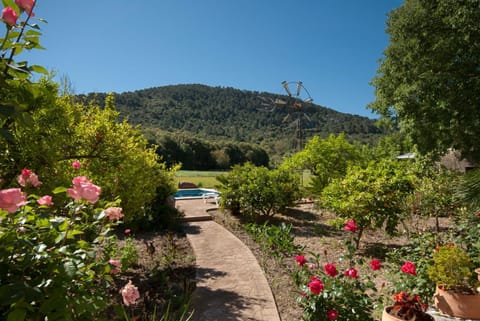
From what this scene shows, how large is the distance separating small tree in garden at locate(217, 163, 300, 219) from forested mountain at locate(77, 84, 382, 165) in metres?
48.5

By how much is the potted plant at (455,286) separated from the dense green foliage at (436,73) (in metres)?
7.83

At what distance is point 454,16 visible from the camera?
894 centimetres

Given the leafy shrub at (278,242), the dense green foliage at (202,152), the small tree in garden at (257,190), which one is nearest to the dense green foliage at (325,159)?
the small tree in garden at (257,190)

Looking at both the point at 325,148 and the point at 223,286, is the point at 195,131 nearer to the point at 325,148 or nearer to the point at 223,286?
the point at 325,148

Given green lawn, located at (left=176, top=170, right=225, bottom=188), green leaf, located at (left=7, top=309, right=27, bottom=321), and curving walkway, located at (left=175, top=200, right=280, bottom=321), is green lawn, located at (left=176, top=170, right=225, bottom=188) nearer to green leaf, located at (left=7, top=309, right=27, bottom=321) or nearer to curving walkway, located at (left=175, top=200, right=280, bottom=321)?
curving walkway, located at (left=175, top=200, right=280, bottom=321)

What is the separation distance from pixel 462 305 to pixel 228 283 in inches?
113

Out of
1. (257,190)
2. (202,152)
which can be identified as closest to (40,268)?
(257,190)

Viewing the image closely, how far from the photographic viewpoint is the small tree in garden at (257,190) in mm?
8234

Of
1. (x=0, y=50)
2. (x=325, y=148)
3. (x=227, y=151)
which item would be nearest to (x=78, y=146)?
(x=0, y=50)

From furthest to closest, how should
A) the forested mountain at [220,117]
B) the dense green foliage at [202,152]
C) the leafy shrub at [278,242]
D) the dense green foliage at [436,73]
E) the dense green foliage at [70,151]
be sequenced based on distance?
the forested mountain at [220,117], the dense green foliage at [202,152], the dense green foliage at [436,73], the leafy shrub at [278,242], the dense green foliage at [70,151]

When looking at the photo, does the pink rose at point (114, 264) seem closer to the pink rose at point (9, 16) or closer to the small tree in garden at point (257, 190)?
the pink rose at point (9, 16)

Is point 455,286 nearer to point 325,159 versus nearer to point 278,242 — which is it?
point 278,242

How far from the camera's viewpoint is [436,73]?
9516 mm

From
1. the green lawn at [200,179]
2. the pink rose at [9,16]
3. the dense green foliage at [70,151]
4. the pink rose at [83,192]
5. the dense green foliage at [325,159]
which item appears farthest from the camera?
the green lawn at [200,179]
